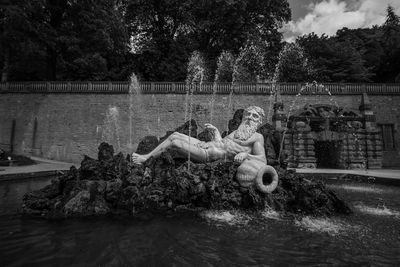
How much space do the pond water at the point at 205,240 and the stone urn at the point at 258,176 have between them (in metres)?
0.62

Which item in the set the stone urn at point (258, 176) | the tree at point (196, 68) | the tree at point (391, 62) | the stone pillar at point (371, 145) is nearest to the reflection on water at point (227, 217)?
the stone urn at point (258, 176)

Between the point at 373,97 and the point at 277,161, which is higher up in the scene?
the point at 373,97

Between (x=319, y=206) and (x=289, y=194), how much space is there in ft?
2.34

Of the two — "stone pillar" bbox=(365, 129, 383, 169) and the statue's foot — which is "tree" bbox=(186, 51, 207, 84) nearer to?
"stone pillar" bbox=(365, 129, 383, 169)

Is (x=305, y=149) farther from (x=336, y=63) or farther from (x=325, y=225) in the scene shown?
(x=336, y=63)

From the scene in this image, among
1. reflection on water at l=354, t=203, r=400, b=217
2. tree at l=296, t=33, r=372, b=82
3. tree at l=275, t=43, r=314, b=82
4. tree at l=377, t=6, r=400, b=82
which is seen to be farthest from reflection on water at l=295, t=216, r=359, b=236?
tree at l=377, t=6, r=400, b=82

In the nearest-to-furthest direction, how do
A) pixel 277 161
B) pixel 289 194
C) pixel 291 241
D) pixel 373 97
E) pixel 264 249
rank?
1. pixel 264 249
2. pixel 291 241
3. pixel 289 194
4. pixel 277 161
5. pixel 373 97

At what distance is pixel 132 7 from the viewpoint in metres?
30.4

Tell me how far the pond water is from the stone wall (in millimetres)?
17070

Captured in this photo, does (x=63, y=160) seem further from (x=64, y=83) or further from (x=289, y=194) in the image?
(x=289, y=194)

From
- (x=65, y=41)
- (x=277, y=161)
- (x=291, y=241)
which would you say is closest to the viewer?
(x=291, y=241)

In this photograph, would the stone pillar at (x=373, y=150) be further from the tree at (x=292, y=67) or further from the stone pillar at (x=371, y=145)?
the tree at (x=292, y=67)

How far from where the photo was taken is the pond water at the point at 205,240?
11.6 feet

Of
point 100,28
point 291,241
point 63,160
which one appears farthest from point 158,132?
point 291,241
